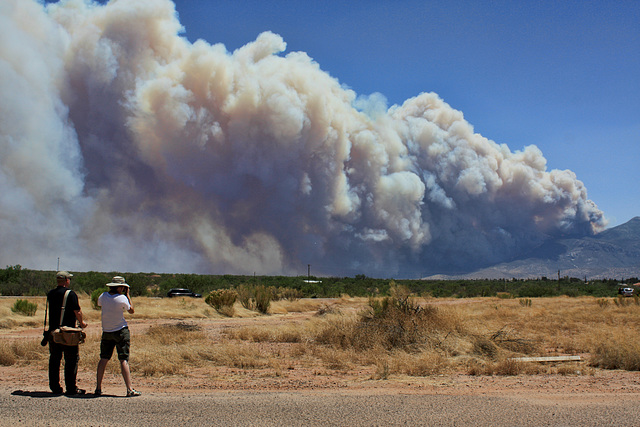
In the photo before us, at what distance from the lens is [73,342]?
785 cm

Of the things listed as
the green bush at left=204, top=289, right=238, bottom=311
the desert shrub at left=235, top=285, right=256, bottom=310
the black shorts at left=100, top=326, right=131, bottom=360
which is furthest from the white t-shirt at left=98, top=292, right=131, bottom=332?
the desert shrub at left=235, top=285, right=256, bottom=310

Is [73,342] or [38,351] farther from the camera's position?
[38,351]

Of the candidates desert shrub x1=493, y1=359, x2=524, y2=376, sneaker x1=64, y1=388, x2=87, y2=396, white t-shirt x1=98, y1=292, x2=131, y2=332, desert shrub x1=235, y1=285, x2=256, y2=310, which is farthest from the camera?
desert shrub x1=235, y1=285, x2=256, y2=310

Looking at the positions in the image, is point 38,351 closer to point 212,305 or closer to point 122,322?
point 122,322

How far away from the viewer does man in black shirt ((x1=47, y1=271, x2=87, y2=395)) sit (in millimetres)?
7789

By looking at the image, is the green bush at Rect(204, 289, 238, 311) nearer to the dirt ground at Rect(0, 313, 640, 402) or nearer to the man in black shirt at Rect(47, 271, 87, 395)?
the dirt ground at Rect(0, 313, 640, 402)

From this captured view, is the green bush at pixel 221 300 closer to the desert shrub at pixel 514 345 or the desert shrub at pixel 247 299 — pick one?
the desert shrub at pixel 247 299

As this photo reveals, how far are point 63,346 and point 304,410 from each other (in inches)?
156

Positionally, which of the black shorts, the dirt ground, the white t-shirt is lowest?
the dirt ground

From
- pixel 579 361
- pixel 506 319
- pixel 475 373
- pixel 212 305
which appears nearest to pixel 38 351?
pixel 475 373

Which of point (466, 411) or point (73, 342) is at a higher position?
point (73, 342)

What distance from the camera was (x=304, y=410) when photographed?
271 inches

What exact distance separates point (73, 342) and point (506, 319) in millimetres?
18022

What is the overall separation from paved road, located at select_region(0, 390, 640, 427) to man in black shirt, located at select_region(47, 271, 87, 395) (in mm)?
281
